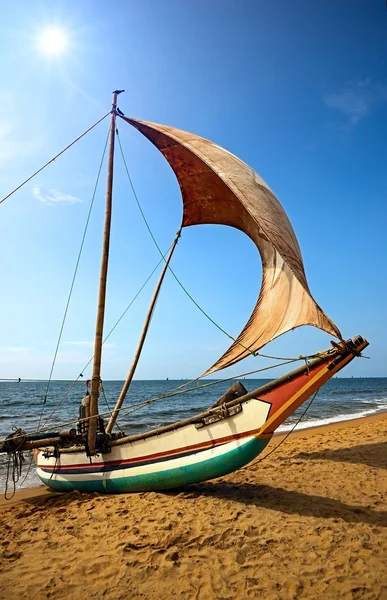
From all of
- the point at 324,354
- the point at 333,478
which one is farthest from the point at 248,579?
the point at 333,478

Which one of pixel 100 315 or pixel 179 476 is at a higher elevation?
pixel 100 315

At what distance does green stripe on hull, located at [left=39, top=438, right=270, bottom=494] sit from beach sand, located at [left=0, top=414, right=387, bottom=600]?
241 mm

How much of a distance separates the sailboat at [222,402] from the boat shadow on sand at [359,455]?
460cm

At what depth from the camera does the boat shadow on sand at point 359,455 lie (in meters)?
9.45

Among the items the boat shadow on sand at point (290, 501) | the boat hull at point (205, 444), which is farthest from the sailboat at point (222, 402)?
the boat shadow on sand at point (290, 501)

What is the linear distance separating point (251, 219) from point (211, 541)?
8.01 metres

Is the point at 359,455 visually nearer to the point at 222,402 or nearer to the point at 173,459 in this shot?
the point at 222,402

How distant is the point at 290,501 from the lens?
673cm

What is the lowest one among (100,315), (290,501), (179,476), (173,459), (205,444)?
(290,501)

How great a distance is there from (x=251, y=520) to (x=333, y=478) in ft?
11.0

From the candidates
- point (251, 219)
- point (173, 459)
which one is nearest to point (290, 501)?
point (173, 459)

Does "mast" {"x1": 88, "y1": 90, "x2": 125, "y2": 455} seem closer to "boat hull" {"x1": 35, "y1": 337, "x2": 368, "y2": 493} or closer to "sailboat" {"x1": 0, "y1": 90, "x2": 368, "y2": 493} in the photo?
"sailboat" {"x1": 0, "y1": 90, "x2": 368, "y2": 493}

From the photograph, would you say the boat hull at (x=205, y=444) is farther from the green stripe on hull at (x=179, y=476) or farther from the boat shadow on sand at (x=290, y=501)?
the boat shadow on sand at (x=290, y=501)

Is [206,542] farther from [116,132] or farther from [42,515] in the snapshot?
[116,132]
